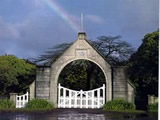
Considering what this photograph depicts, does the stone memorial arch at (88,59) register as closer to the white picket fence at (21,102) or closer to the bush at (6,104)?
the white picket fence at (21,102)

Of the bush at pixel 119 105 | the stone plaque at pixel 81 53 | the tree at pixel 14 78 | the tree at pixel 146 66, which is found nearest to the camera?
the bush at pixel 119 105

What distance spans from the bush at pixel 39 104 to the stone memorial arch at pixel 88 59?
78 cm

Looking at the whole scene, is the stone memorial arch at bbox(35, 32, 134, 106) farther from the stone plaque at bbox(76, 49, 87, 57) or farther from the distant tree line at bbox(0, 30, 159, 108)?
the distant tree line at bbox(0, 30, 159, 108)

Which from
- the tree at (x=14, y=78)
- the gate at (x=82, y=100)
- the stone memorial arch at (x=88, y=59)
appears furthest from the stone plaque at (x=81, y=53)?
the tree at (x=14, y=78)

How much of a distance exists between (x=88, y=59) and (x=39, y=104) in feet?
16.6

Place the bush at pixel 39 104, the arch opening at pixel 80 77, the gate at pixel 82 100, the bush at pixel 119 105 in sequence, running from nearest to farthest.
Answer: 1. the bush at pixel 119 105
2. the bush at pixel 39 104
3. the gate at pixel 82 100
4. the arch opening at pixel 80 77

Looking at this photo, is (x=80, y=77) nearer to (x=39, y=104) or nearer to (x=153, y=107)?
(x=39, y=104)

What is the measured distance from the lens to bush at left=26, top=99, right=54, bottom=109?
23781 millimetres

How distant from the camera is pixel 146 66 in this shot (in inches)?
1329

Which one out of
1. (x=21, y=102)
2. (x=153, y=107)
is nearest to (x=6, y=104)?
(x=21, y=102)

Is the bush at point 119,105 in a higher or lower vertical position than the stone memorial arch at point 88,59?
lower

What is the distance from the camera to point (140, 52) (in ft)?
→ 119

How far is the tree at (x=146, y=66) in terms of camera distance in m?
32.8

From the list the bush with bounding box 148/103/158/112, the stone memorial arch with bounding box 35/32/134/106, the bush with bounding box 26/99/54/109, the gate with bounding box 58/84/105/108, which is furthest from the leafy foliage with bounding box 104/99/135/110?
the bush with bounding box 26/99/54/109
